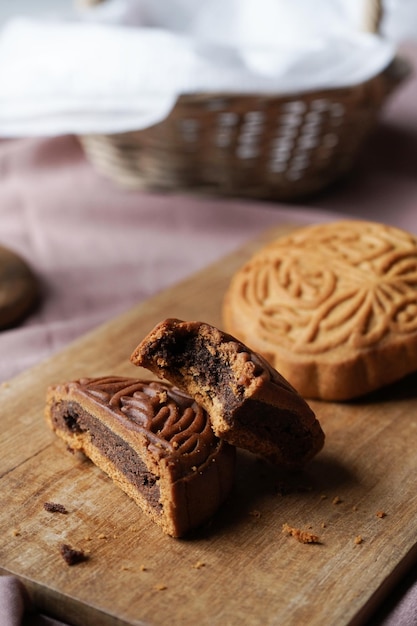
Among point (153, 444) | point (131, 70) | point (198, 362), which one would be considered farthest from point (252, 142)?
point (153, 444)

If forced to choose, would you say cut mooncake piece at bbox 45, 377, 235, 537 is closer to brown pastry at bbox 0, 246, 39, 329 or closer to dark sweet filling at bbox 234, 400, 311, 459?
dark sweet filling at bbox 234, 400, 311, 459

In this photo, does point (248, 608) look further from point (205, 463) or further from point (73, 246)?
point (73, 246)

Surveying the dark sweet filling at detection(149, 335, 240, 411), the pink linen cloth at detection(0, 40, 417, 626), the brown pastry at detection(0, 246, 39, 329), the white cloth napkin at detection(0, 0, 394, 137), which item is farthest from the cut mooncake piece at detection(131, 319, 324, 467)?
the white cloth napkin at detection(0, 0, 394, 137)

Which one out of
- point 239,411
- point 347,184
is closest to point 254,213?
point 347,184

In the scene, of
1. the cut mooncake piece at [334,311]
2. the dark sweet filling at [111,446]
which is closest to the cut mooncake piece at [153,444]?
the dark sweet filling at [111,446]

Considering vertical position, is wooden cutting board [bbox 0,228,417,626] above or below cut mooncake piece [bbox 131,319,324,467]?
below

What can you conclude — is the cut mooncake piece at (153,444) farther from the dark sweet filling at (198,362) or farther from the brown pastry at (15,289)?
the brown pastry at (15,289)

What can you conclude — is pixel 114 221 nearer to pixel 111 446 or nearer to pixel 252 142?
pixel 252 142
